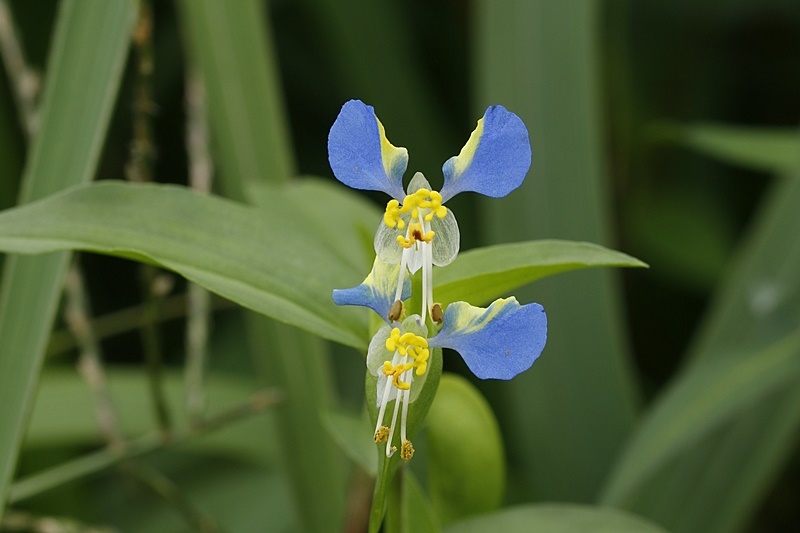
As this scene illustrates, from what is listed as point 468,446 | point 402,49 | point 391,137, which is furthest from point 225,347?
point 468,446

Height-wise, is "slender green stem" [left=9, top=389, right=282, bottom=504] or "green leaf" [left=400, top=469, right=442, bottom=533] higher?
"green leaf" [left=400, top=469, right=442, bottom=533]

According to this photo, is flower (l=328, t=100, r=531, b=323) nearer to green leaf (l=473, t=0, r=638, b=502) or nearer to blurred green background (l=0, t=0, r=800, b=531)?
blurred green background (l=0, t=0, r=800, b=531)

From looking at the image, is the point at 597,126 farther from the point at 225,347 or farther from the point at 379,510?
the point at 379,510

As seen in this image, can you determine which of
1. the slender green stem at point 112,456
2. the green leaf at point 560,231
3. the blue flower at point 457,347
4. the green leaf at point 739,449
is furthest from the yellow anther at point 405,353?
the green leaf at point 560,231

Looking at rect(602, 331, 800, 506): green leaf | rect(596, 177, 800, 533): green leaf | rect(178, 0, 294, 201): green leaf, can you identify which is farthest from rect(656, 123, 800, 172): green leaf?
rect(178, 0, 294, 201): green leaf

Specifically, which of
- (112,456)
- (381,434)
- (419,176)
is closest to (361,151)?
(419,176)

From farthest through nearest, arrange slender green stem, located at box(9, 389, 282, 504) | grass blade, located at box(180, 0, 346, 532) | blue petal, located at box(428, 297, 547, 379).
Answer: grass blade, located at box(180, 0, 346, 532)
slender green stem, located at box(9, 389, 282, 504)
blue petal, located at box(428, 297, 547, 379)

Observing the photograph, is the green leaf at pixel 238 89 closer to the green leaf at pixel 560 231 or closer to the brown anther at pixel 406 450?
the green leaf at pixel 560 231

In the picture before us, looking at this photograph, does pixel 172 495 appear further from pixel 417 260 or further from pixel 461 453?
pixel 417 260
